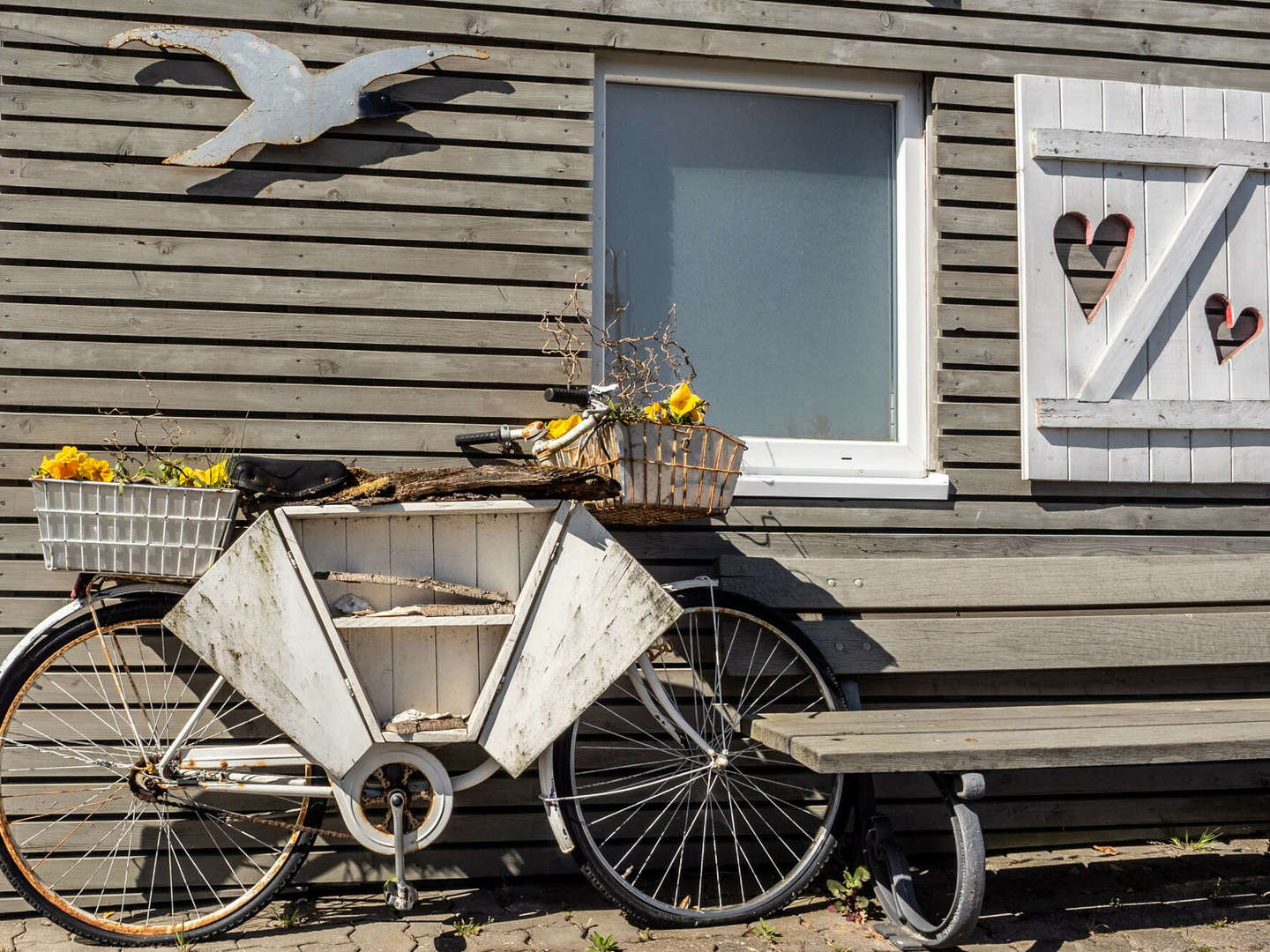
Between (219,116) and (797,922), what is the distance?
3.22 m

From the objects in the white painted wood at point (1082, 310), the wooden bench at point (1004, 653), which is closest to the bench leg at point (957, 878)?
the wooden bench at point (1004, 653)

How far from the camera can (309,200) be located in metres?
3.70

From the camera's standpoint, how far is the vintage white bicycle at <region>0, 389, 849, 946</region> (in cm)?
Result: 308

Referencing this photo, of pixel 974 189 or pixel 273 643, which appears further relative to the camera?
pixel 974 189

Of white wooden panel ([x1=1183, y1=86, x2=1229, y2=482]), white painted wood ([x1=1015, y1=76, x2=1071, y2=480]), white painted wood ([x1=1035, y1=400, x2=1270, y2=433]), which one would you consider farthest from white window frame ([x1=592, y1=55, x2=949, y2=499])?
white wooden panel ([x1=1183, y1=86, x2=1229, y2=482])

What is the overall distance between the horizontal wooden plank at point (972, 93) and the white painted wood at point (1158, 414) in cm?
113

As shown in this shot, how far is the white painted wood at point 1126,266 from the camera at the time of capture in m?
4.04

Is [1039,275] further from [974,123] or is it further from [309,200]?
[309,200]

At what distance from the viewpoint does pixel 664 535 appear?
12.5 feet

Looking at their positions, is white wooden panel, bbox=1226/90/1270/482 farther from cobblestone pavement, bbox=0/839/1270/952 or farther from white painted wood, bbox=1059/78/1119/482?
cobblestone pavement, bbox=0/839/1270/952

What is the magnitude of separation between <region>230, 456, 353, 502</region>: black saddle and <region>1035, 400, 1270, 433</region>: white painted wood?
8.11ft

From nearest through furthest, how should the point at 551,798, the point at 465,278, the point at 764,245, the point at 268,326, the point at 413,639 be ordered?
the point at 413,639 < the point at 551,798 < the point at 268,326 < the point at 465,278 < the point at 764,245

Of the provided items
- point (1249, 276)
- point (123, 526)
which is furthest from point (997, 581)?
point (123, 526)

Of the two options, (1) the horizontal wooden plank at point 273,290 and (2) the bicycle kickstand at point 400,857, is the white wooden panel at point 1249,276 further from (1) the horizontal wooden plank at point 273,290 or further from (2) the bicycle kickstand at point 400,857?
(2) the bicycle kickstand at point 400,857
